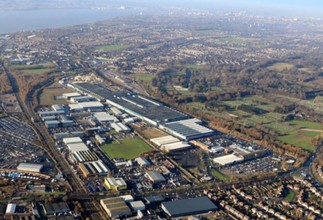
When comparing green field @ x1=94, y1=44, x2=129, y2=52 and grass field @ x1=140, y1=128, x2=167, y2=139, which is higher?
green field @ x1=94, y1=44, x2=129, y2=52

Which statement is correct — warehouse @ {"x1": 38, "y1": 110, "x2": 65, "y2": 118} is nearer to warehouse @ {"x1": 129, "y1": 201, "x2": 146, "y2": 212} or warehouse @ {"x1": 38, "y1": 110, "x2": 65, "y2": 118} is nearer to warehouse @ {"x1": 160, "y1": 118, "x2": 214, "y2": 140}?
warehouse @ {"x1": 160, "y1": 118, "x2": 214, "y2": 140}

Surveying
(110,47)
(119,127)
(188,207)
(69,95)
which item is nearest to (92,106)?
(69,95)

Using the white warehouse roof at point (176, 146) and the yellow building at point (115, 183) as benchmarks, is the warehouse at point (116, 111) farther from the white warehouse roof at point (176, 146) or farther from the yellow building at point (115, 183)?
the yellow building at point (115, 183)

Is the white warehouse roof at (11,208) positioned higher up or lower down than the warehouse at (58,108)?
lower down

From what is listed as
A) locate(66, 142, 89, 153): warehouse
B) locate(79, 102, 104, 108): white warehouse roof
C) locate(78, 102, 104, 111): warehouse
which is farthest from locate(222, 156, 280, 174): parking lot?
locate(79, 102, 104, 108): white warehouse roof

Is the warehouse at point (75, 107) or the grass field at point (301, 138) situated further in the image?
the warehouse at point (75, 107)

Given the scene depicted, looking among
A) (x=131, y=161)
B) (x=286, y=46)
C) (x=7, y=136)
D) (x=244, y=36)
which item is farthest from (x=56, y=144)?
(x=244, y=36)

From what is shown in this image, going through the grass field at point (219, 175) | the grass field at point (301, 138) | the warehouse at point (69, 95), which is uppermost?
the warehouse at point (69, 95)

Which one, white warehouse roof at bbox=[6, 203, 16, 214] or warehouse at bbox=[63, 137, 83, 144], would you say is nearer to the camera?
white warehouse roof at bbox=[6, 203, 16, 214]

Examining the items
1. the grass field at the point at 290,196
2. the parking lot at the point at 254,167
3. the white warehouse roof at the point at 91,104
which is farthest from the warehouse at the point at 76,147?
the grass field at the point at 290,196
